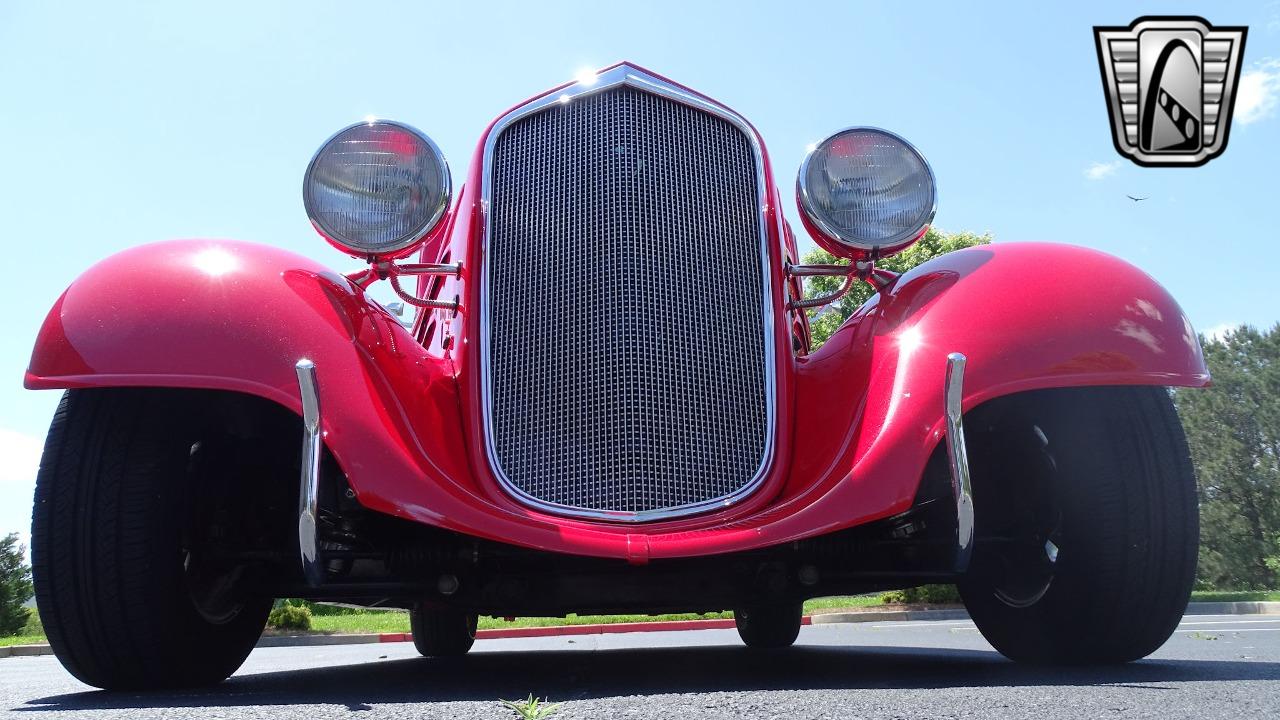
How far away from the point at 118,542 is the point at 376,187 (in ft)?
3.71

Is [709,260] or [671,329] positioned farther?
[709,260]

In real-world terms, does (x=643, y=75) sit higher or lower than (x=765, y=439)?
higher

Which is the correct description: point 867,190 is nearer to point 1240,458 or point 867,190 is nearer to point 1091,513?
point 1091,513

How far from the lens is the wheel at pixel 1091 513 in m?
2.44

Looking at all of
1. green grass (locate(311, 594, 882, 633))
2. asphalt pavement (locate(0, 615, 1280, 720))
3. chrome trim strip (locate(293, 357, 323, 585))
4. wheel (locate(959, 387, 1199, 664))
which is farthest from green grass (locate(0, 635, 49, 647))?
wheel (locate(959, 387, 1199, 664))

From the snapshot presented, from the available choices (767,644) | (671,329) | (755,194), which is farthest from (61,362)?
(767,644)

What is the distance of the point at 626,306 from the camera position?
280 cm

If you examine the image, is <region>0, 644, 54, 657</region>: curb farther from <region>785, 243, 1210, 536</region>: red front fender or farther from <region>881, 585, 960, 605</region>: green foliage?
<region>881, 585, 960, 605</region>: green foliage

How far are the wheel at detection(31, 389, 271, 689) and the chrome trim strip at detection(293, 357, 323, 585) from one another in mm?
432

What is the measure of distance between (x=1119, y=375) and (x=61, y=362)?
2.39 metres

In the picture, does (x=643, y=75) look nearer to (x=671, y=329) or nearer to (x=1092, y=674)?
(x=671, y=329)

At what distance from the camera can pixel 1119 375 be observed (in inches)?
89.4

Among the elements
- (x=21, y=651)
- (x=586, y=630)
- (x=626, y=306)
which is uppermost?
(x=626, y=306)

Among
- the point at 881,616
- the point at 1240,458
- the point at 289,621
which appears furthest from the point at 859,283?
the point at 1240,458
